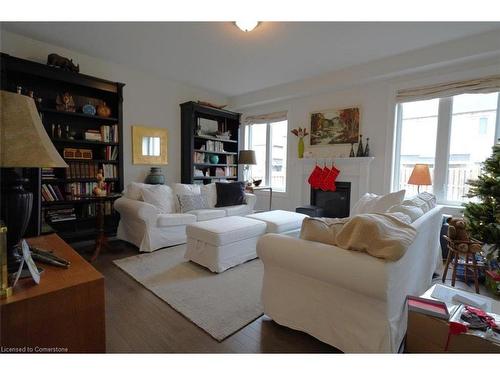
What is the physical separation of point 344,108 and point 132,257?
3851mm

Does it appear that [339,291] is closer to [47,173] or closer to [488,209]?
[488,209]

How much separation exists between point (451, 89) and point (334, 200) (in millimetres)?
2189

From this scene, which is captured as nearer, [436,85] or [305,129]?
[436,85]

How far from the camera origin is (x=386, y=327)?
4.16 feet

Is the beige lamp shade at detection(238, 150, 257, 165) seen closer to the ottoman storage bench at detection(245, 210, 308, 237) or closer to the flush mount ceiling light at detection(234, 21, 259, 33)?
the ottoman storage bench at detection(245, 210, 308, 237)

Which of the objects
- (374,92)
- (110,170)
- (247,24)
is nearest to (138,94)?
(110,170)

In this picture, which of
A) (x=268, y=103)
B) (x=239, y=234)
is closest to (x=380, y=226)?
(x=239, y=234)

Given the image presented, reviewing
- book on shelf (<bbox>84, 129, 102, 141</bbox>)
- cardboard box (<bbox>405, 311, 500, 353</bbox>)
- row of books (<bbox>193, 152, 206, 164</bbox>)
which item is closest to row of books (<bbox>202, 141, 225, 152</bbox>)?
row of books (<bbox>193, 152, 206, 164</bbox>)

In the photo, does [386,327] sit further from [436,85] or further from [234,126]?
[234,126]

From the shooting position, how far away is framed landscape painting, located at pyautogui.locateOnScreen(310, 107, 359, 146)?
416cm

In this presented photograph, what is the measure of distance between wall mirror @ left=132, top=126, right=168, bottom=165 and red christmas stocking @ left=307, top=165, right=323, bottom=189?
8.75ft

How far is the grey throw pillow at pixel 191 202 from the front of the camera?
3773 millimetres

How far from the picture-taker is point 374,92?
3.92m
